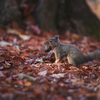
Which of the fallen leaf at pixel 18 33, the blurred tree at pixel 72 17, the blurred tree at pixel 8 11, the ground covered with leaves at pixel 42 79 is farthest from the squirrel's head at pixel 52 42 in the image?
the blurred tree at pixel 72 17

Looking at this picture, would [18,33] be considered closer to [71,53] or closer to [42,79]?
[71,53]

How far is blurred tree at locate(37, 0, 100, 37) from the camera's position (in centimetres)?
816

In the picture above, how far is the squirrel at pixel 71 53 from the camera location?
4312mm

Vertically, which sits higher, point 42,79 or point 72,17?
point 72,17

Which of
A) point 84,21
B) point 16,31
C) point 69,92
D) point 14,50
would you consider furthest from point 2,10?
point 69,92

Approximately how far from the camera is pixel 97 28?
27.3ft

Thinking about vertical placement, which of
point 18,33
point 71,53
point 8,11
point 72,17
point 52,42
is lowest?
point 71,53

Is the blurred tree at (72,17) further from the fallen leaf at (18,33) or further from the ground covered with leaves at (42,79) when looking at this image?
the ground covered with leaves at (42,79)

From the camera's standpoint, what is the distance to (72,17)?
8.51m

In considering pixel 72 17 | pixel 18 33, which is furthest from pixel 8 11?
pixel 72 17

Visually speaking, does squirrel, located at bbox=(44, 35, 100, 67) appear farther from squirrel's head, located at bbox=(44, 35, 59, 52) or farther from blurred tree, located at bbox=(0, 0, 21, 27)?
blurred tree, located at bbox=(0, 0, 21, 27)

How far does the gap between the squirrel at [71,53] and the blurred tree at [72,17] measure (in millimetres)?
3457

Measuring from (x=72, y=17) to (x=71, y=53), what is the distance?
4.53 meters

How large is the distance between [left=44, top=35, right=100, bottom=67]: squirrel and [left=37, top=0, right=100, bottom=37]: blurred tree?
3457 mm
